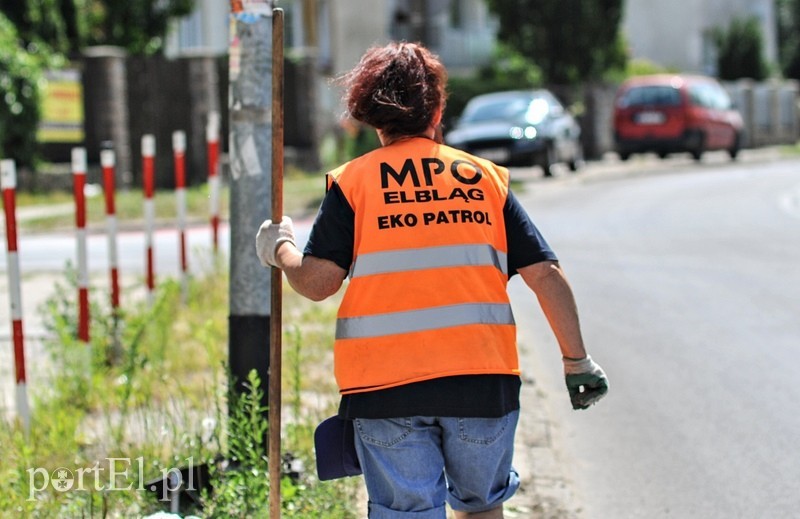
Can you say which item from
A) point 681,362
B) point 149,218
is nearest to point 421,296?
point 681,362

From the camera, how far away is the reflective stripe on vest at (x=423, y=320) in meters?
3.54

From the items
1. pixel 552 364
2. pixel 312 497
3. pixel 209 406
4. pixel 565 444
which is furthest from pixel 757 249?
pixel 312 497

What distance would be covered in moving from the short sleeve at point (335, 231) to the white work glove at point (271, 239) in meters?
0.20

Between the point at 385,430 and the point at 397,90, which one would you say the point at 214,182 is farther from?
the point at 385,430

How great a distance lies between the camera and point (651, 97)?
28656mm

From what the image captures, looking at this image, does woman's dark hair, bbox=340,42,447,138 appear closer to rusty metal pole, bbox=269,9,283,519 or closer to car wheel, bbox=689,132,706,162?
rusty metal pole, bbox=269,9,283,519

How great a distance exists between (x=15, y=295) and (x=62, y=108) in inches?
676

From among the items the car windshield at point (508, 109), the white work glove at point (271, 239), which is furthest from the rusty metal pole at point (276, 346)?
the car windshield at point (508, 109)

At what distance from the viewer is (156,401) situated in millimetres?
6812

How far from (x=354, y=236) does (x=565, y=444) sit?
3.39 meters

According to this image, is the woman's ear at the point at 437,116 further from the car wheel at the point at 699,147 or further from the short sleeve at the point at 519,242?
the car wheel at the point at 699,147

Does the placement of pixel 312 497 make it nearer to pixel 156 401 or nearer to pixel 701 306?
pixel 156 401

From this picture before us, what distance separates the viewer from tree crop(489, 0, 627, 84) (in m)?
32.3

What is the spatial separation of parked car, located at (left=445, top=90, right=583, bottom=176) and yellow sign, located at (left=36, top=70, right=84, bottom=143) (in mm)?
6176
